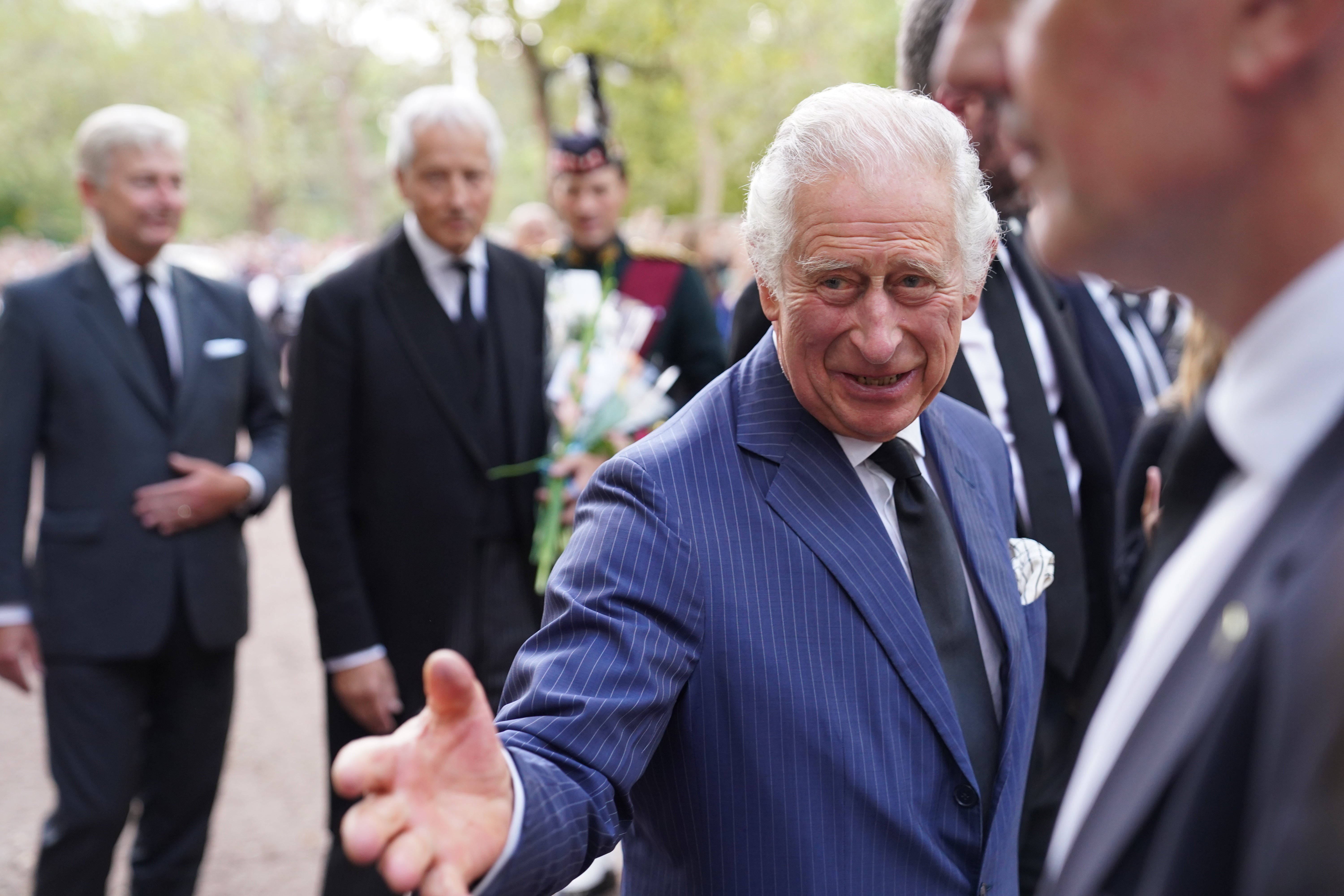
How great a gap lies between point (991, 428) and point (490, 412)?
1849 millimetres

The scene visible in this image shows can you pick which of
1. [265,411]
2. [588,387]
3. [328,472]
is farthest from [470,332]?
[265,411]

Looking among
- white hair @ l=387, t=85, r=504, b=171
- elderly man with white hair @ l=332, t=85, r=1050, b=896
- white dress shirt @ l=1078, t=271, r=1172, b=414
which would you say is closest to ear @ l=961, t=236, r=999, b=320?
elderly man with white hair @ l=332, t=85, r=1050, b=896

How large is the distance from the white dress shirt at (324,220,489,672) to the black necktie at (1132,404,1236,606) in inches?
118

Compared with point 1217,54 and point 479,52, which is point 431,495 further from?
point 479,52

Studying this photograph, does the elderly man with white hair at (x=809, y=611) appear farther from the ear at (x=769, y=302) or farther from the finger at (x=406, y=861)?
the finger at (x=406, y=861)

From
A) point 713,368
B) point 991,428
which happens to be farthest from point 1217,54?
point 713,368

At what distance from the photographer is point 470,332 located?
3820 millimetres

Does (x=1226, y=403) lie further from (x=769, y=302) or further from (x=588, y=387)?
(x=588, y=387)

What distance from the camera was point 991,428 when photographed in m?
2.36

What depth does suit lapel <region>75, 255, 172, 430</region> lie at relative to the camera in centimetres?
373

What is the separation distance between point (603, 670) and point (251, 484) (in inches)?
108

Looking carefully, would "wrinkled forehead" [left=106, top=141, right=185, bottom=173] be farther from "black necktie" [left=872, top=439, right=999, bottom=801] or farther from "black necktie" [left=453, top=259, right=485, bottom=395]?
"black necktie" [left=872, top=439, right=999, bottom=801]

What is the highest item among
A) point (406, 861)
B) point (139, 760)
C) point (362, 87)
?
point (362, 87)

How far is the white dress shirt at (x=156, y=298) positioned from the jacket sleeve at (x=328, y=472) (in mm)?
432
